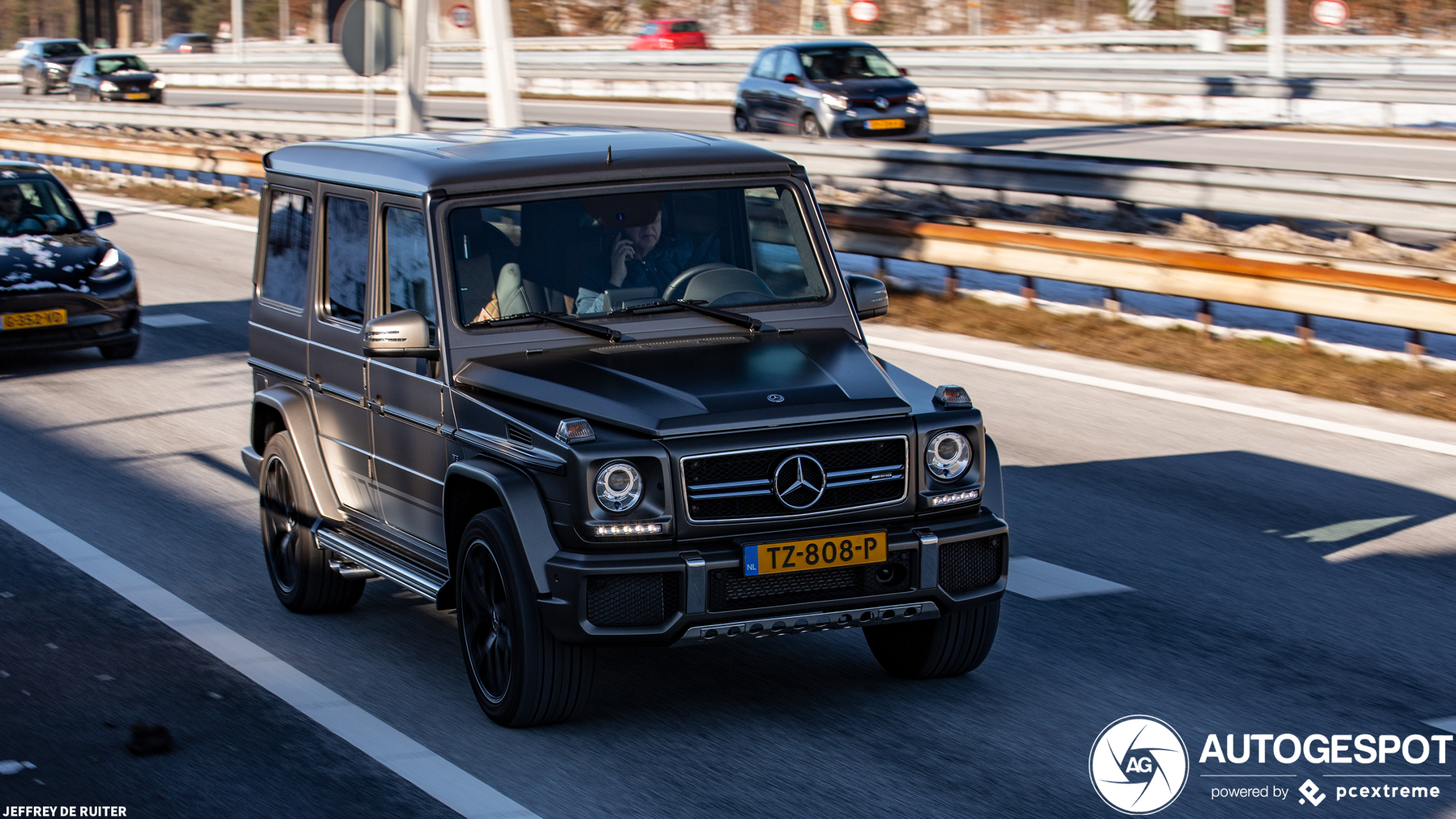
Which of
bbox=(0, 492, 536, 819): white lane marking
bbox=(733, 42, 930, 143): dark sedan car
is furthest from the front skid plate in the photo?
bbox=(733, 42, 930, 143): dark sedan car

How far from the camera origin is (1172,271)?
13.0 metres

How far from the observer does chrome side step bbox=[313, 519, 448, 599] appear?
605 centimetres

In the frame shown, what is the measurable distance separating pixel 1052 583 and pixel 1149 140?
2302cm

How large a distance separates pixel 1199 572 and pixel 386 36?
13361 millimetres

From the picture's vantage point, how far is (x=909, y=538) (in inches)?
210

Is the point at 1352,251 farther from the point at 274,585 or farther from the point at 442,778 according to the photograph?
the point at 442,778

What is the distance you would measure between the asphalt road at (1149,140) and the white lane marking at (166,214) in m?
6.11

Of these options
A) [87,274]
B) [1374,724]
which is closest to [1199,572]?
[1374,724]

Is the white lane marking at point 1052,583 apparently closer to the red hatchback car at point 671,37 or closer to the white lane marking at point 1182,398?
the white lane marking at point 1182,398

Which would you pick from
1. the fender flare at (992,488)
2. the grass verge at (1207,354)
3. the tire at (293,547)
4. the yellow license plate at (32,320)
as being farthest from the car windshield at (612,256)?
the yellow license plate at (32,320)

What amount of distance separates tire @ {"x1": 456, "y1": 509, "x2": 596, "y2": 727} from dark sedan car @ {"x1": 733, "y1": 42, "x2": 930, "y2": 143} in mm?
21813

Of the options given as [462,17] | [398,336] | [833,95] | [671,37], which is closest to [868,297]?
Answer: [398,336]

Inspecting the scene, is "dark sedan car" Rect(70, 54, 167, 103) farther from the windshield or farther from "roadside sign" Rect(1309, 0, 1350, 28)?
the windshield

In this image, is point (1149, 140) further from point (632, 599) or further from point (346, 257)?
point (632, 599)
